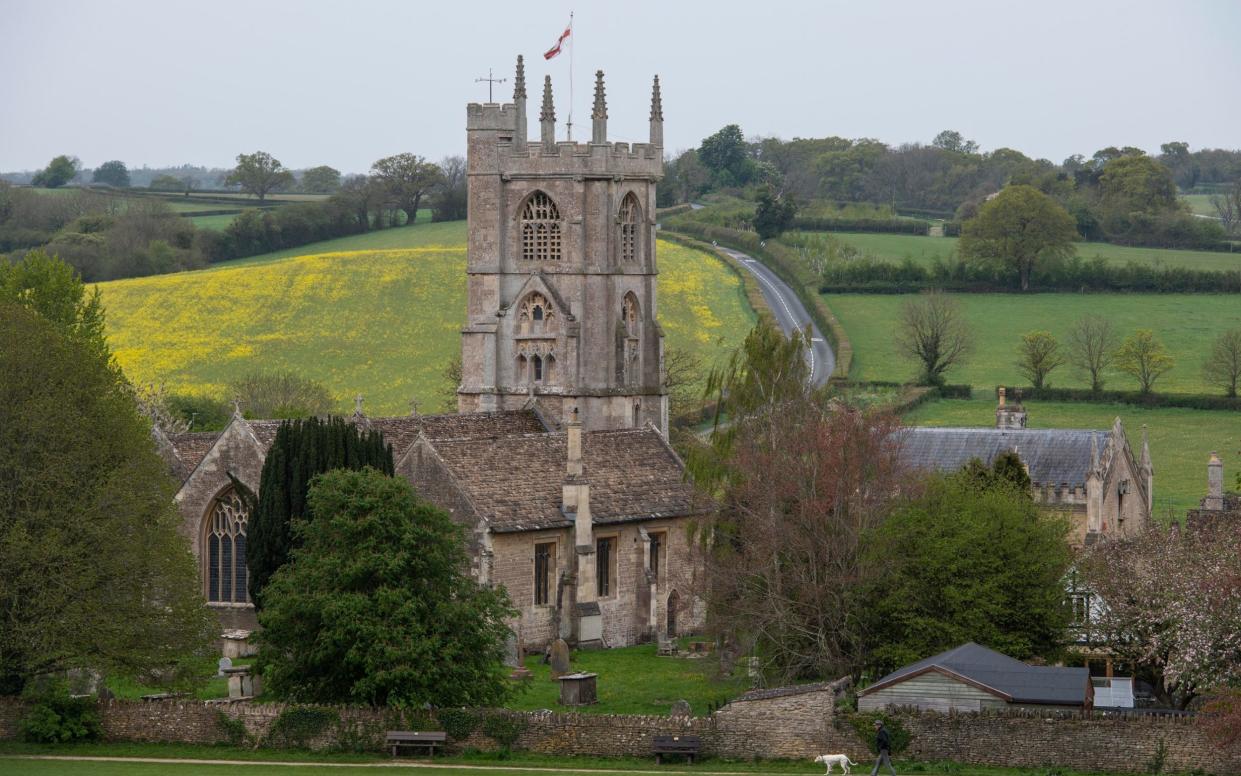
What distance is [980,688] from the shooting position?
44969 millimetres

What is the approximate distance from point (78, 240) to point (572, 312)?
77.9 meters

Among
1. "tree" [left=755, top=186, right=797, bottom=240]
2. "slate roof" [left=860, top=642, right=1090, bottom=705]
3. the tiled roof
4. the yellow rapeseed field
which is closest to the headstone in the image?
the tiled roof

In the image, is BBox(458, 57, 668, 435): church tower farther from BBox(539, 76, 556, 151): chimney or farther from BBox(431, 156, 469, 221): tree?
BBox(431, 156, 469, 221): tree

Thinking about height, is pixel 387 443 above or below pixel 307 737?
above

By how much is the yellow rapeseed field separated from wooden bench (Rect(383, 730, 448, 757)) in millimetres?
59241

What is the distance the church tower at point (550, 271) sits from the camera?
71750 mm

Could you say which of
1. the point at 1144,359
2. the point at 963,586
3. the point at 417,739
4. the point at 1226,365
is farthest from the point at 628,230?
the point at 1226,365

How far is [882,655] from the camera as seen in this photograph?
50000 mm

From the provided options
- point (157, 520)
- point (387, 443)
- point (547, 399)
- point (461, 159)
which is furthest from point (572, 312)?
point (461, 159)

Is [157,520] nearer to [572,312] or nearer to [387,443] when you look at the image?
[387,443]

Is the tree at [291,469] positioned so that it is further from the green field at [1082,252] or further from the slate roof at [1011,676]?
the green field at [1082,252]

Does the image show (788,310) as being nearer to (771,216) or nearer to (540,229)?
(771,216)

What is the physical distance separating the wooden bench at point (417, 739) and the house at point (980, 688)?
26.3ft

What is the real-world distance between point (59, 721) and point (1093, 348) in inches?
2887
